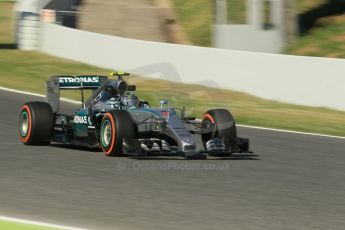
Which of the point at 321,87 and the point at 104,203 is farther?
the point at 321,87

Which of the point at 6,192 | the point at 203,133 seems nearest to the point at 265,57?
the point at 203,133

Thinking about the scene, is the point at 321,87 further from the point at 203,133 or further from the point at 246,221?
the point at 246,221

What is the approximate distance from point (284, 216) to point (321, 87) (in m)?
12.4

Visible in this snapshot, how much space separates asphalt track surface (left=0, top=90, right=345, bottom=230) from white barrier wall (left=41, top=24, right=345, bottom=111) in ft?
18.2

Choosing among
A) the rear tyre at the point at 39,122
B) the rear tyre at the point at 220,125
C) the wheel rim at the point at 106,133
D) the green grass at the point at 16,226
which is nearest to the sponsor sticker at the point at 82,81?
the rear tyre at the point at 39,122

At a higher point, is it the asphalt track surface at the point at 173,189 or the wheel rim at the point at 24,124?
the wheel rim at the point at 24,124

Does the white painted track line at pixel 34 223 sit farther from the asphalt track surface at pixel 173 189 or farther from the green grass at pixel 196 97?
the green grass at pixel 196 97

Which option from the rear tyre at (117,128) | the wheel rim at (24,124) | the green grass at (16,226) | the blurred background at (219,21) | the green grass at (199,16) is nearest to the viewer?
the green grass at (16,226)

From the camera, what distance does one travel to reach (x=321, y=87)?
2023 cm

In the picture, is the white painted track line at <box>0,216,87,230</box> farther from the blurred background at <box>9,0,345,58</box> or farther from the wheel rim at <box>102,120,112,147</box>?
the blurred background at <box>9,0,345,58</box>

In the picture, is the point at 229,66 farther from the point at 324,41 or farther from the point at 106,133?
the point at 106,133

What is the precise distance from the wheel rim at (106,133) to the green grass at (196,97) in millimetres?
993

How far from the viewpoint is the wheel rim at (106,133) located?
1148 centimetres

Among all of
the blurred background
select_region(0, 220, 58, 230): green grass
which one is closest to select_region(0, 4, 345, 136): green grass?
the blurred background
